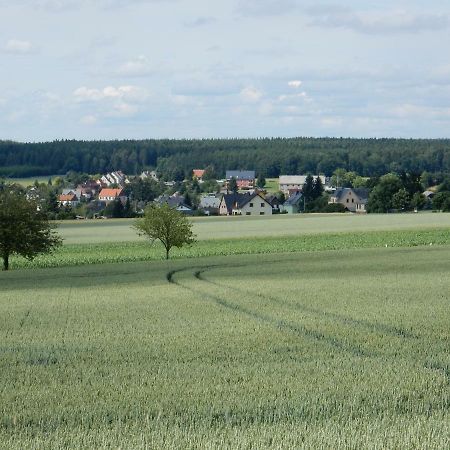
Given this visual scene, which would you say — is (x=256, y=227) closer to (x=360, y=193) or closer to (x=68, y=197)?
(x=360, y=193)

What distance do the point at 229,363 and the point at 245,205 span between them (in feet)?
429

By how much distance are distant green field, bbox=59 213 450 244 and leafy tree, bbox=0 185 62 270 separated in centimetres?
2375

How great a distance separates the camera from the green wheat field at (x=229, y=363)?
11.5 metres

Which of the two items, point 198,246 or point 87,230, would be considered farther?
point 87,230

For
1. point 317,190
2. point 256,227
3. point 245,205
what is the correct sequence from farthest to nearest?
1. point 317,190
2. point 245,205
3. point 256,227

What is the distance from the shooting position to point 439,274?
3834 cm

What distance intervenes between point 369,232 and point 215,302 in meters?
53.4

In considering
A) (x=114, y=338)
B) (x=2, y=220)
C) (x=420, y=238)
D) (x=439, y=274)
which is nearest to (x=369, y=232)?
(x=420, y=238)

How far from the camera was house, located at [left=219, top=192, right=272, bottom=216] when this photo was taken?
145500 mm

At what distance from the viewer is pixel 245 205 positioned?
147125 millimetres

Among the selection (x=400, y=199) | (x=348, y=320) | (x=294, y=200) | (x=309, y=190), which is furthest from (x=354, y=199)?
(x=348, y=320)

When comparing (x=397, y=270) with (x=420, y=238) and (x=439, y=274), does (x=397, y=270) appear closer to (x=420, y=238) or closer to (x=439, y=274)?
(x=439, y=274)

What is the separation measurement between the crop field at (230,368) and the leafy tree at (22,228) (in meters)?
20.8

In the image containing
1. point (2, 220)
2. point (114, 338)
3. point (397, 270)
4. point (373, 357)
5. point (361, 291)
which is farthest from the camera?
point (2, 220)
